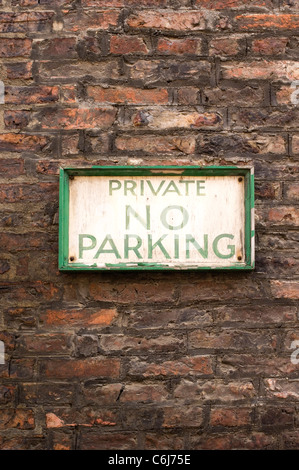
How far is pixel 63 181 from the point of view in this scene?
181 centimetres

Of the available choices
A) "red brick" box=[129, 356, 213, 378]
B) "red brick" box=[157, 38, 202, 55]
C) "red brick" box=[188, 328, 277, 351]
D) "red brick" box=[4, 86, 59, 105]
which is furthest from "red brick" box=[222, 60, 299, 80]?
"red brick" box=[129, 356, 213, 378]

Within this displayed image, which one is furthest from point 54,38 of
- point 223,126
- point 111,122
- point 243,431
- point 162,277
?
point 243,431

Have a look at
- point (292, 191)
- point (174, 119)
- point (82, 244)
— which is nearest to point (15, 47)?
point (174, 119)

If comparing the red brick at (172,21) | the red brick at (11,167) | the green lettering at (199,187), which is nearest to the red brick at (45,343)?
the red brick at (11,167)

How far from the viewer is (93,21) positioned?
6.33ft

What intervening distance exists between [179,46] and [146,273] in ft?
2.74

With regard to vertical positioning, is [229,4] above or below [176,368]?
above

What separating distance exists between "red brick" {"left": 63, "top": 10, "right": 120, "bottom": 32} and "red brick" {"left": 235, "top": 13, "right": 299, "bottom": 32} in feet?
1.50

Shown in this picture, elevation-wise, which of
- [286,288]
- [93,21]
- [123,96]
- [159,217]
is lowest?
[286,288]

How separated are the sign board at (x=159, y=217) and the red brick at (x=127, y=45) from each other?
45cm

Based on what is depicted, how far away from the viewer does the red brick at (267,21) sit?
1935 mm

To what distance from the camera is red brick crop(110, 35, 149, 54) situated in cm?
192

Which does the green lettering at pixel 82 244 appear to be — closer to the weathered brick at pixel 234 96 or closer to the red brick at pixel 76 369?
the red brick at pixel 76 369

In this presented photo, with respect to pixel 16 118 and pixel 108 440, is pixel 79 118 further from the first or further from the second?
pixel 108 440
